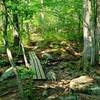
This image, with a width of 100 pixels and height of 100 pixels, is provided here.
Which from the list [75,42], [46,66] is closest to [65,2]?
[75,42]

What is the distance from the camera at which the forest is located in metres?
9.58

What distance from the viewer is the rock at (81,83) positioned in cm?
1011

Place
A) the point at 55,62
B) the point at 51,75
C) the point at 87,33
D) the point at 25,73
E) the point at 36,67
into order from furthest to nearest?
the point at 55,62 < the point at 36,67 < the point at 87,33 < the point at 25,73 < the point at 51,75

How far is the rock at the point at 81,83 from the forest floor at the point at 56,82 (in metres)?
0.25

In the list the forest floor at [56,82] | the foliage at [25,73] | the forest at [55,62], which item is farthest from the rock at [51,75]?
the foliage at [25,73]

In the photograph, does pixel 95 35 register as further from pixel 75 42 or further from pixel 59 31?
pixel 59 31

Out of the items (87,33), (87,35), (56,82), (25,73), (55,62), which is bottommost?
(55,62)

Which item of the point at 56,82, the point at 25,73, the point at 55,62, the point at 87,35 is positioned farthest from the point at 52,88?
the point at 55,62

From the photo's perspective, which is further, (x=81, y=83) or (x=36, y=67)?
(x=36, y=67)

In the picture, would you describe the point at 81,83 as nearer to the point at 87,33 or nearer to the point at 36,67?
the point at 87,33

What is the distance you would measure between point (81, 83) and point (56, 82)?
132 centimetres

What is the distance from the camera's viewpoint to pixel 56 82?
37.5 ft

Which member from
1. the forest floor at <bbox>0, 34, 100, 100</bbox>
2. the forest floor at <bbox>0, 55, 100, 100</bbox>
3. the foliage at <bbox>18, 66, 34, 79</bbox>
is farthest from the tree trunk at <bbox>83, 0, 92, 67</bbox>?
the foliage at <bbox>18, 66, 34, 79</bbox>

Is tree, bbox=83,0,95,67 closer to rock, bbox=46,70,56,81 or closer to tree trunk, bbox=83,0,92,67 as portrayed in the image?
tree trunk, bbox=83,0,92,67
